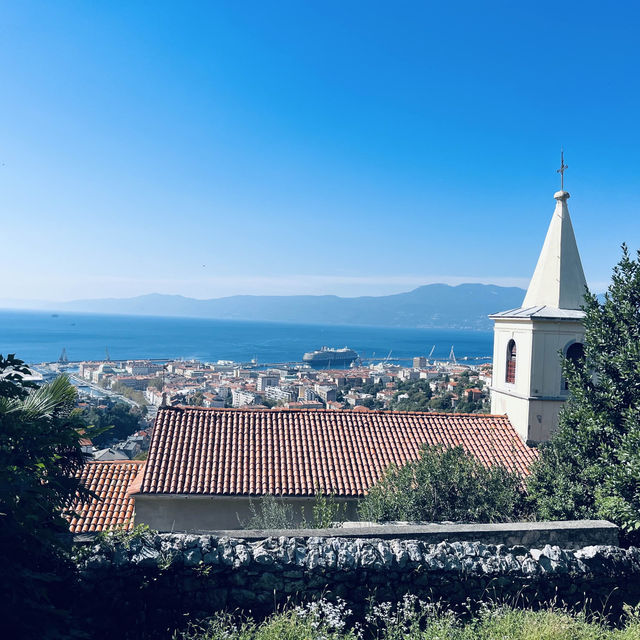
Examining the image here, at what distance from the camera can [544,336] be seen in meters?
12.6

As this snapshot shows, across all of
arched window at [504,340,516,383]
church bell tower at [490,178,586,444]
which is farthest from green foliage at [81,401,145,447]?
church bell tower at [490,178,586,444]

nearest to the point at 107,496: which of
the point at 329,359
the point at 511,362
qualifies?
the point at 511,362

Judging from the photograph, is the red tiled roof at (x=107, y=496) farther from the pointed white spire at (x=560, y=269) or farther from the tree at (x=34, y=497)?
the pointed white spire at (x=560, y=269)

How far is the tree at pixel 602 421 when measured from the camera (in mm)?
7094

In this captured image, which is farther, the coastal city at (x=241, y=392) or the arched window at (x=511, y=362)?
the coastal city at (x=241, y=392)

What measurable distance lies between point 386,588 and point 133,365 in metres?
108

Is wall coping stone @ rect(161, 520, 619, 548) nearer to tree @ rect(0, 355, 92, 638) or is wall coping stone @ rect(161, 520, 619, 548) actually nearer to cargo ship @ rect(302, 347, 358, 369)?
tree @ rect(0, 355, 92, 638)

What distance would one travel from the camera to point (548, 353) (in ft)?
41.5

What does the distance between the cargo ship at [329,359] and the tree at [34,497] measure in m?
134

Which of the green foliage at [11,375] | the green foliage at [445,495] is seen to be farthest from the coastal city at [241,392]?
the green foliage at [11,375]

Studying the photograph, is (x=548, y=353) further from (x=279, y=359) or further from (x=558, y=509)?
(x=279, y=359)

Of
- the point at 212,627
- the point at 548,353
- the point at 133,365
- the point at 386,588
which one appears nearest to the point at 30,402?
the point at 212,627

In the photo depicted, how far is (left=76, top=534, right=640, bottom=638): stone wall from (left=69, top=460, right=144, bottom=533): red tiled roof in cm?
532

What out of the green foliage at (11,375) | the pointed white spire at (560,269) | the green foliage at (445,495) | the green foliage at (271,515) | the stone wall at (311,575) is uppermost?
the pointed white spire at (560,269)
